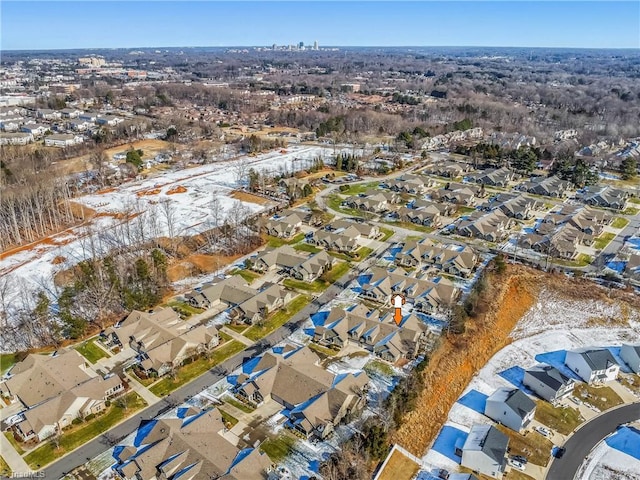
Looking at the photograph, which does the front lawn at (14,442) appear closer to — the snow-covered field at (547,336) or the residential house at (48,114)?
the snow-covered field at (547,336)

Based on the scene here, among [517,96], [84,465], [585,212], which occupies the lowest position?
[84,465]

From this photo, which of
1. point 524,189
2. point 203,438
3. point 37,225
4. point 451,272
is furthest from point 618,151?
point 37,225

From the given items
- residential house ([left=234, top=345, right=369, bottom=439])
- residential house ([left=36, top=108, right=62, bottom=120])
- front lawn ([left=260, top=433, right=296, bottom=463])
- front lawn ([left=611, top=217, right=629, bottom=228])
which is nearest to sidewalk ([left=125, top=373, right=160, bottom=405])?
residential house ([left=234, top=345, right=369, bottom=439])

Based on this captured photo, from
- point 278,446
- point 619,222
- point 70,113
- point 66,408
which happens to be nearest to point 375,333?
point 278,446

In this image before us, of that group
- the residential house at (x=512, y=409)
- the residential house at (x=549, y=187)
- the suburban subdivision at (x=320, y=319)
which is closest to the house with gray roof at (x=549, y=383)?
the suburban subdivision at (x=320, y=319)

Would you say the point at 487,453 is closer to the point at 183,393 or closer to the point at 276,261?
the point at 183,393

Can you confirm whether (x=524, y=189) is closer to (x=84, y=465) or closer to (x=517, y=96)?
(x=84, y=465)
